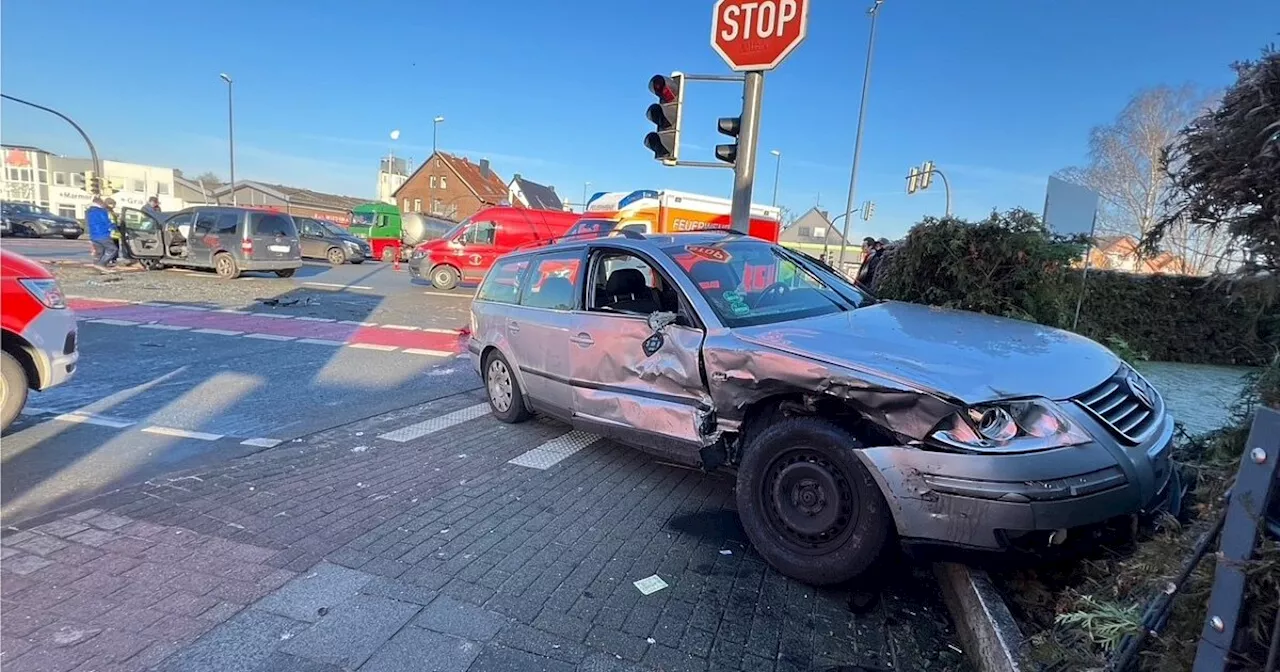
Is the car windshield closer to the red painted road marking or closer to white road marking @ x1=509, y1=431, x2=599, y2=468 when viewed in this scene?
white road marking @ x1=509, y1=431, x2=599, y2=468

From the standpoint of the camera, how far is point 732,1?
21.5 feet

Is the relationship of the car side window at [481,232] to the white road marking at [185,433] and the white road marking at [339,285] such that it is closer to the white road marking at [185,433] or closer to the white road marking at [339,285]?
the white road marking at [339,285]

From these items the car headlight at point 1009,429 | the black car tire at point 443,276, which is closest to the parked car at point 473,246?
the black car tire at point 443,276

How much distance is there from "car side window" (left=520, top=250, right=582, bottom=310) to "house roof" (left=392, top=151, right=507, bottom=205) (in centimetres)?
5705

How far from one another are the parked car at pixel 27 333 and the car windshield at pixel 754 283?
471 cm

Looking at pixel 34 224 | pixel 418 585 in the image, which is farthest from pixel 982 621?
pixel 34 224

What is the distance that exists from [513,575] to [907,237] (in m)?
5.13

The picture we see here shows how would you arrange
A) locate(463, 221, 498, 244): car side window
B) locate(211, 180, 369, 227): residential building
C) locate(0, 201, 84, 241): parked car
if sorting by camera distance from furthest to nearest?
1. locate(211, 180, 369, 227): residential building
2. locate(0, 201, 84, 241): parked car
3. locate(463, 221, 498, 244): car side window

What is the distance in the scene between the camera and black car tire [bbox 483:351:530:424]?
5402 mm

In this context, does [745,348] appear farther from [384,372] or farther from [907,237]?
[384,372]

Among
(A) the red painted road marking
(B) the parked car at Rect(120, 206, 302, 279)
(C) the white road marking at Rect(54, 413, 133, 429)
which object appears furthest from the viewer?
(B) the parked car at Rect(120, 206, 302, 279)

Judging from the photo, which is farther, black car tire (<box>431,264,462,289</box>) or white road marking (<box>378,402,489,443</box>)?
black car tire (<box>431,264,462,289</box>)

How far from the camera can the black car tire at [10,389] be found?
440 centimetres

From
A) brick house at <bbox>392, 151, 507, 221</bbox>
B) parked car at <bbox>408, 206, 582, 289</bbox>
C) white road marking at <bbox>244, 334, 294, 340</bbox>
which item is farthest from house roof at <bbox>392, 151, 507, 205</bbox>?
white road marking at <bbox>244, 334, 294, 340</bbox>
